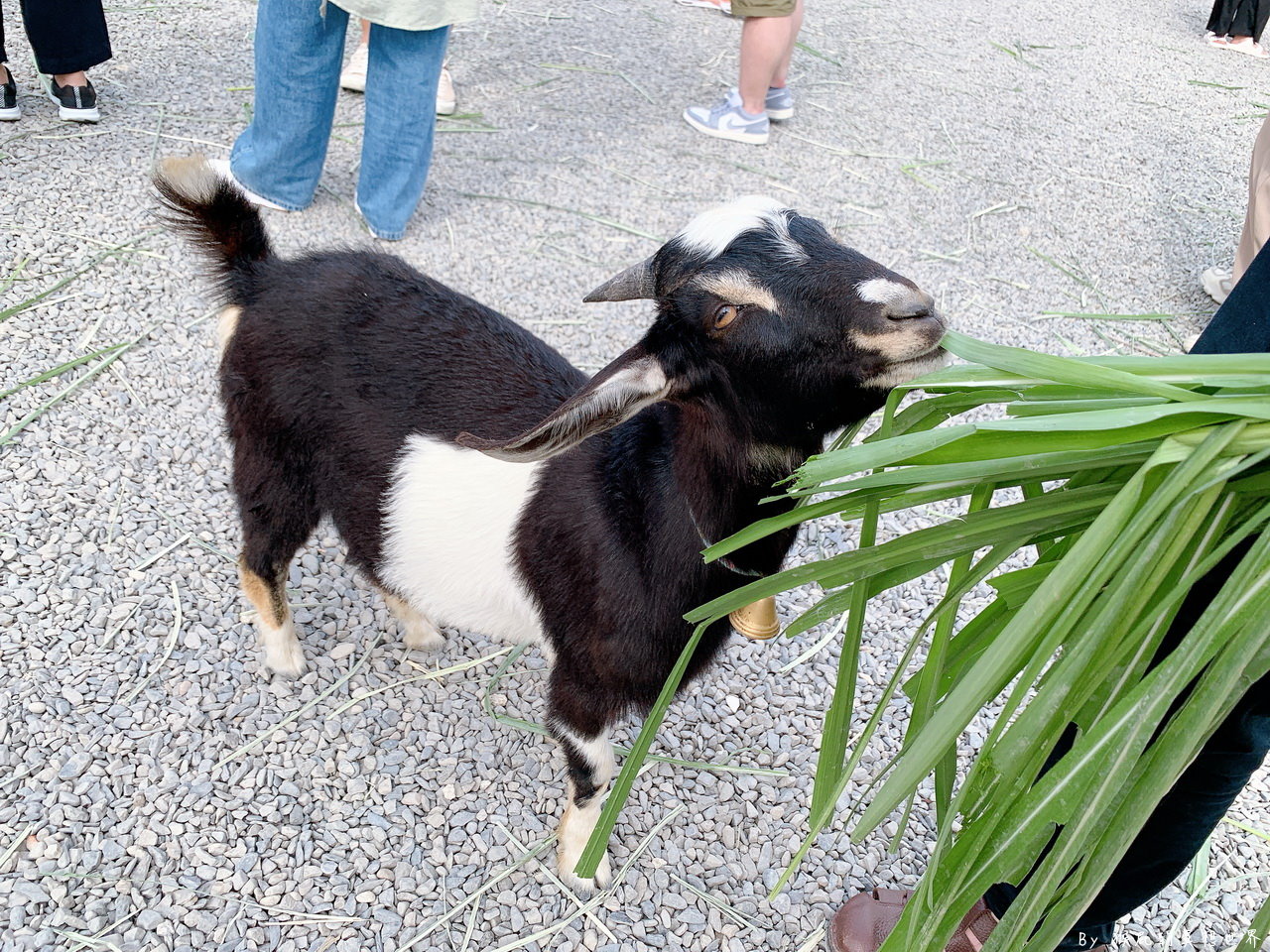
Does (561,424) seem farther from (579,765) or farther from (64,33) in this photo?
(64,33)

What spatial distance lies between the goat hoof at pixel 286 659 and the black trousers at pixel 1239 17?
7.87 m

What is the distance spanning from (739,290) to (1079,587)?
75 centimetres

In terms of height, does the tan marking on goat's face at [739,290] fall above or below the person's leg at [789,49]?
above

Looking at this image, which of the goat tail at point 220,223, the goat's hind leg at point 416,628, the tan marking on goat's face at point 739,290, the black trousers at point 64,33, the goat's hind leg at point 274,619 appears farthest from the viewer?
the black trousers at point 64,33

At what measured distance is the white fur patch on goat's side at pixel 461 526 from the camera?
2109 millimetres

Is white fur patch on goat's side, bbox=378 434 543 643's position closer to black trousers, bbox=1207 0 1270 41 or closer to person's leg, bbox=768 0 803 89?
person's leg, bbox=768 0 803 89

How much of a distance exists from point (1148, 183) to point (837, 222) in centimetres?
205

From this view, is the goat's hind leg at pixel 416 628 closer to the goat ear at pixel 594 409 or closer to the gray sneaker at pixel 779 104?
the goat ear at pixel 594 409

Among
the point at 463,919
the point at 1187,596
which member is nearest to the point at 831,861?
the point at 463,919

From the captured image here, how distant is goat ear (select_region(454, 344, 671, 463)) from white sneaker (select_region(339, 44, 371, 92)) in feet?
12.1

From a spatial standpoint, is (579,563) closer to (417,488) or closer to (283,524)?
(417,488)

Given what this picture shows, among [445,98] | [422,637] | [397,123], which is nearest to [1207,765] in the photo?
[422,637]

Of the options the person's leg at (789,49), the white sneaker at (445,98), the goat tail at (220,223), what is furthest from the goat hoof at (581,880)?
the person's leg at (789,49)

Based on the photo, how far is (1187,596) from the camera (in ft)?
4.50
